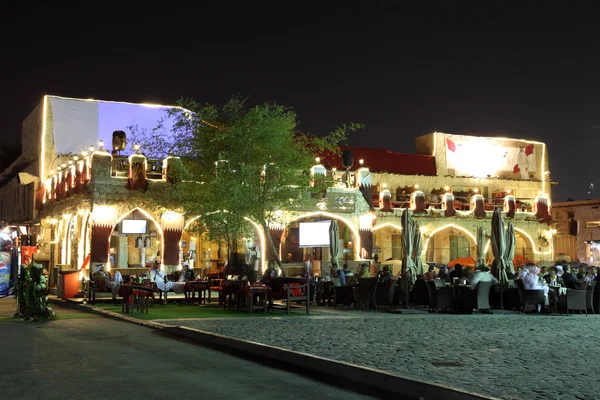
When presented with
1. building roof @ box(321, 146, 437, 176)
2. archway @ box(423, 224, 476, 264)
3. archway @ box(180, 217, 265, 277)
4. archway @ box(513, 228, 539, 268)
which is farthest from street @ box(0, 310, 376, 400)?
archway @ box(513, 228, 539, 268)

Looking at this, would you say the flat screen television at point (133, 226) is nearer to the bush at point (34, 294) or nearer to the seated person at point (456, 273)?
the bush at point (34, 294)

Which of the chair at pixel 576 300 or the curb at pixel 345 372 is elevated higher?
the chair at pixel 576 300

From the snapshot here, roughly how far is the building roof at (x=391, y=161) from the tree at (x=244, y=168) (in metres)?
11.6

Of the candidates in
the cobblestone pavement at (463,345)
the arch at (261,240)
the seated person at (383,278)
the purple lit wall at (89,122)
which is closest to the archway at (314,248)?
the arch at (261,240)

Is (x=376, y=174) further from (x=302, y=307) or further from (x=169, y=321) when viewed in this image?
(x=169, y=321)

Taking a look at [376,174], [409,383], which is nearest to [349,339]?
[409,383]

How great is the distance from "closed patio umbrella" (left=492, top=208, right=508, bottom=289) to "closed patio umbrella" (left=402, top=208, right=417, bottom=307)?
217 cm

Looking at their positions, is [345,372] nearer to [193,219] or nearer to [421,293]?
[421,293]

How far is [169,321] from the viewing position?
14.3m

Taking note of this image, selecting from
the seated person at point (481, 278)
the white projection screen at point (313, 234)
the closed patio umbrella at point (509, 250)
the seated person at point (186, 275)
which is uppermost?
the white projection screen at point (313, 234)

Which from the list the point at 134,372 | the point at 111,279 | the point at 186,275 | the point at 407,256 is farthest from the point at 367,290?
the point at 134,372

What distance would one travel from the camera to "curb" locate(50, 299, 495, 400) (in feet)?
21.0

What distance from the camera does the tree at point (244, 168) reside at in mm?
24984

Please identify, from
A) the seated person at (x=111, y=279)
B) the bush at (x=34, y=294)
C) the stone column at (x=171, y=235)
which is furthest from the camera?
the stone column at (x=171, y=235)
